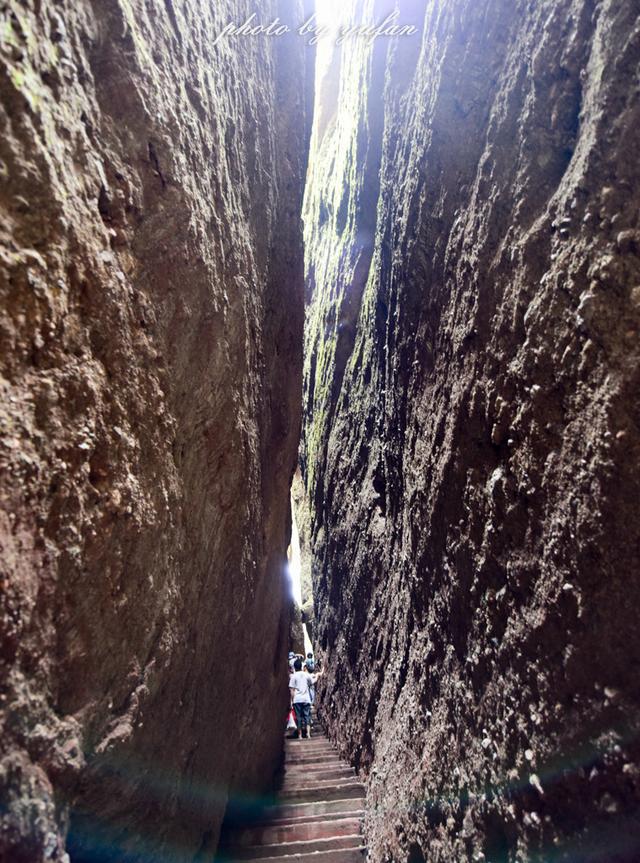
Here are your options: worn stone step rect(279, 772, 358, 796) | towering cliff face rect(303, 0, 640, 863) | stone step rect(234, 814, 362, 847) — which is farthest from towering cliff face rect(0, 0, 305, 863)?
worn stone step rect(279, 772, 358, 796)

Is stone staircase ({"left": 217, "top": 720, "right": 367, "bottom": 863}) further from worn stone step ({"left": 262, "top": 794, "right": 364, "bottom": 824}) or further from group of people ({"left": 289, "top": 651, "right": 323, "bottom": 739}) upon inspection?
group of people ({"left": 289, "top": 651, "right": 323, "bottom": 739})

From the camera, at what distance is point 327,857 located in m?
4.50

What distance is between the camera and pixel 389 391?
5879mm

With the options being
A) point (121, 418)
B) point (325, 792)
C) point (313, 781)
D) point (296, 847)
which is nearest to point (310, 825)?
point (296, 847)

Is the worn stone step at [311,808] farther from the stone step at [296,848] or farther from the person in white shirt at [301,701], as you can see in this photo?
the person in white shirt at [301,701]

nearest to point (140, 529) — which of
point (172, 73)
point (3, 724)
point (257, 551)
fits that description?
point (3, 724)

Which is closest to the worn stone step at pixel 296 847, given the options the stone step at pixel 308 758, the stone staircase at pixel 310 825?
the stone staircase at pixel 310 825

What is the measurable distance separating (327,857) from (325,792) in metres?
1.31

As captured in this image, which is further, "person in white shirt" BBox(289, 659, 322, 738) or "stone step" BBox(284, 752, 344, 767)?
"person in white shirt" BBox(289, 659, 322, 738)

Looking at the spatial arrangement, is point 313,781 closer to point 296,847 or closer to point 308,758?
point 308,758

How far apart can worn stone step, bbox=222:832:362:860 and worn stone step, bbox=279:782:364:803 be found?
851 mm

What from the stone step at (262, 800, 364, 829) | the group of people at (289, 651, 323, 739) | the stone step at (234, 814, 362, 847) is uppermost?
the group of people at (289, 651, 323, 739)

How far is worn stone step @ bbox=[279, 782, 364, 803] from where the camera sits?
5645mm

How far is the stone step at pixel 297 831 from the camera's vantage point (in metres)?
4.81
